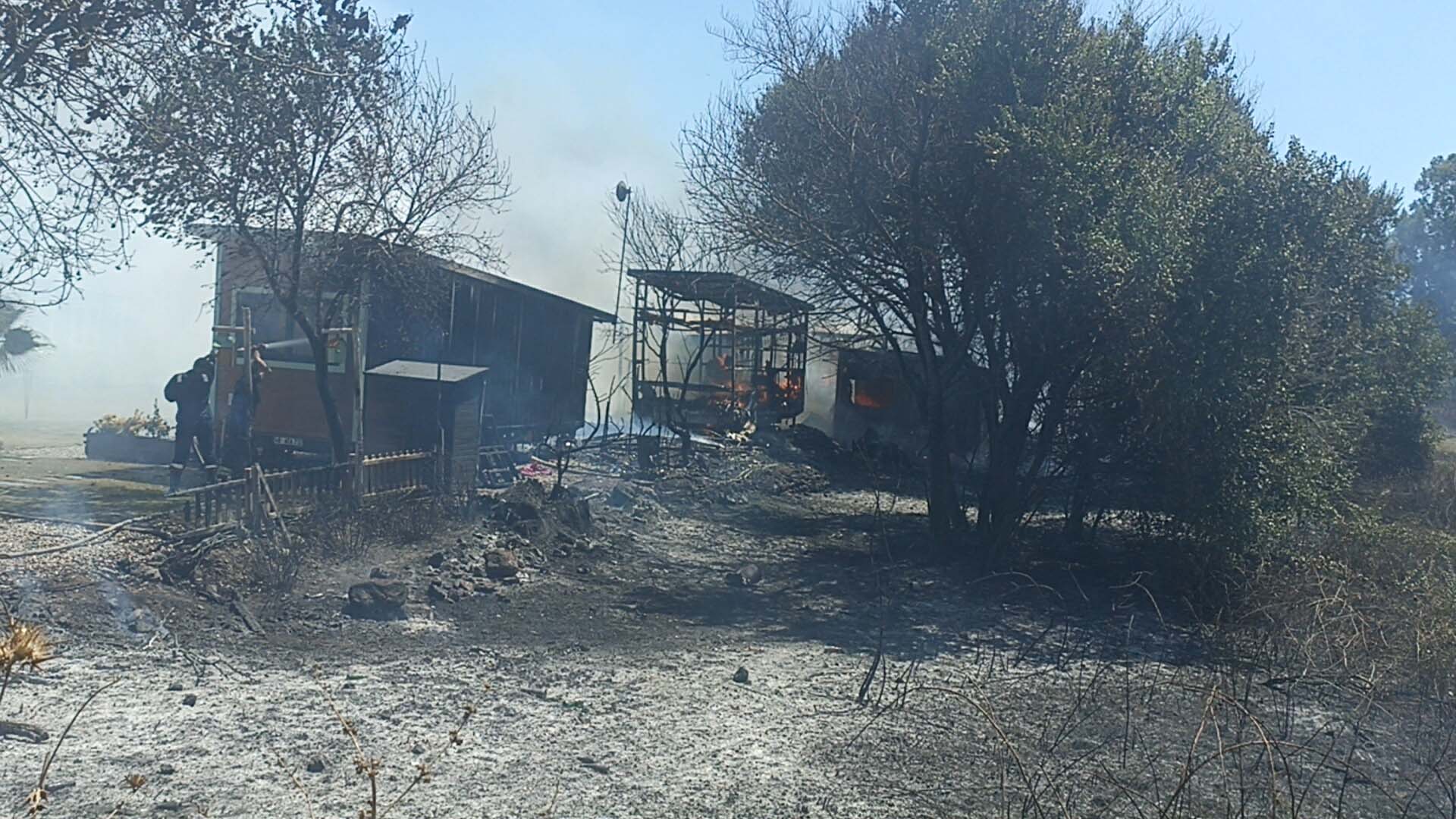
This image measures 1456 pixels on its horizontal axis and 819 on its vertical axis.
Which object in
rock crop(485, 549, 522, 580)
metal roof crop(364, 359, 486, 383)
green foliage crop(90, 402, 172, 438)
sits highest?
metal roof crop(364, 359, 486, 383)

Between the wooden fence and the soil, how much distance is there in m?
0.47

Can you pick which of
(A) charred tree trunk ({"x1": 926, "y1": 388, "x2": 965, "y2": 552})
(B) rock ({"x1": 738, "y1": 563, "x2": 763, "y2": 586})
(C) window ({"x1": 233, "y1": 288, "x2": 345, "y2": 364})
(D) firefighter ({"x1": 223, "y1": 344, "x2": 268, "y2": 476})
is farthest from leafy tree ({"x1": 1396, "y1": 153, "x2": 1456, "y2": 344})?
(D) firefighter ({"x1": 223, "y1": 344, "x2": 268, "y2": 476})

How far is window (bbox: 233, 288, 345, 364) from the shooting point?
54.3ft

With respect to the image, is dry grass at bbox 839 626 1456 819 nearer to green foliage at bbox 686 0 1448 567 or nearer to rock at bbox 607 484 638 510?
green foliage at bbox 686 0 1448 567

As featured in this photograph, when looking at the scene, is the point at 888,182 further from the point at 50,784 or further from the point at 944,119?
the point at 50,784

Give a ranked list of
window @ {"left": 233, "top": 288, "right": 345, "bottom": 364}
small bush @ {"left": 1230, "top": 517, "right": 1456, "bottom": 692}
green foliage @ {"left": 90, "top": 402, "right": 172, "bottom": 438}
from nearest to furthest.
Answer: small bush @ {"left": 1230, "top": 517, "right": 1456, "bottom": 692}, window @ {"left": 233, "top": 288, "right": 345, "bottom": 364}, green foliage @ {"left": 90, "top": 402, "right": 172, "bottom": 438}

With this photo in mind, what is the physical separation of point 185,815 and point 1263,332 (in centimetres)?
1026

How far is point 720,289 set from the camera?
21.3 m

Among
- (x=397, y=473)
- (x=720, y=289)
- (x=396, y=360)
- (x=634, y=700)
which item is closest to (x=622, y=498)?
(x=396, y=360)

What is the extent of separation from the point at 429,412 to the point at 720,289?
796 centimetres

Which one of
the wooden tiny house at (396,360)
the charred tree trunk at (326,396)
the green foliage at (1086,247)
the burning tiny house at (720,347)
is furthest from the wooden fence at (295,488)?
the burning tiny house at (720,347)

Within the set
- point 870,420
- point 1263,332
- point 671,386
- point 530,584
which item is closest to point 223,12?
point 530,584

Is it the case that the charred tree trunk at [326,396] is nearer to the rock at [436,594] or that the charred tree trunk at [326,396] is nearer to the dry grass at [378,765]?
the rock at [436,594]

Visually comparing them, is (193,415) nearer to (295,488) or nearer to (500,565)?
(295,488)
